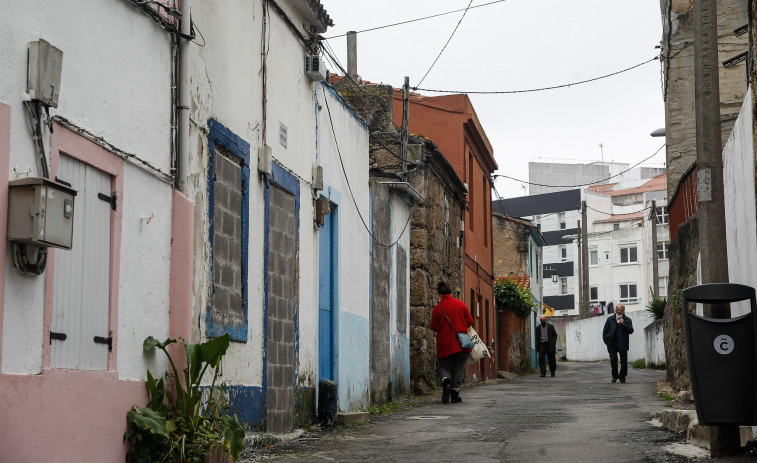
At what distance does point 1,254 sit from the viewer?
511 centimetres

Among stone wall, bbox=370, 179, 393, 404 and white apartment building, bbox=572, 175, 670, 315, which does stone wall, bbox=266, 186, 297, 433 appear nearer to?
stone wall, bbox=370, 179, 393, 404

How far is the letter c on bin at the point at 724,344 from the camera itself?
707 centimetres

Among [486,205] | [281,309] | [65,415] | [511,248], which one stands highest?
[486,205]

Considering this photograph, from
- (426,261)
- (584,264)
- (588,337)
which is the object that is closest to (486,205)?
(426,261)

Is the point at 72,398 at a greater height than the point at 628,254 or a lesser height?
lesser

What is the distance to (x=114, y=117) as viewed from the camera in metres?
6.60

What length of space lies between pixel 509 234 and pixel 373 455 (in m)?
31.8

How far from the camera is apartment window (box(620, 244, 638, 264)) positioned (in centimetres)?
6688

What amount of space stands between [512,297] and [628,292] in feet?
128

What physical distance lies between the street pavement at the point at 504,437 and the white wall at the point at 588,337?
37.7 metres

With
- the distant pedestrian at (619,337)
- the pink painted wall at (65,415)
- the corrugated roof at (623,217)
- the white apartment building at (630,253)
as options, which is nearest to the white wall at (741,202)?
the pink painted wall at (65,415)

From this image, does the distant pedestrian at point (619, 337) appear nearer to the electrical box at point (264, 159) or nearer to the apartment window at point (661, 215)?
the electrical box at point (264, 159)

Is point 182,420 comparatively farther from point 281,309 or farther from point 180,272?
point 281,309

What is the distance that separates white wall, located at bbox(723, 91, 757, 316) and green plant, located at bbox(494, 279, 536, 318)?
21716mm
